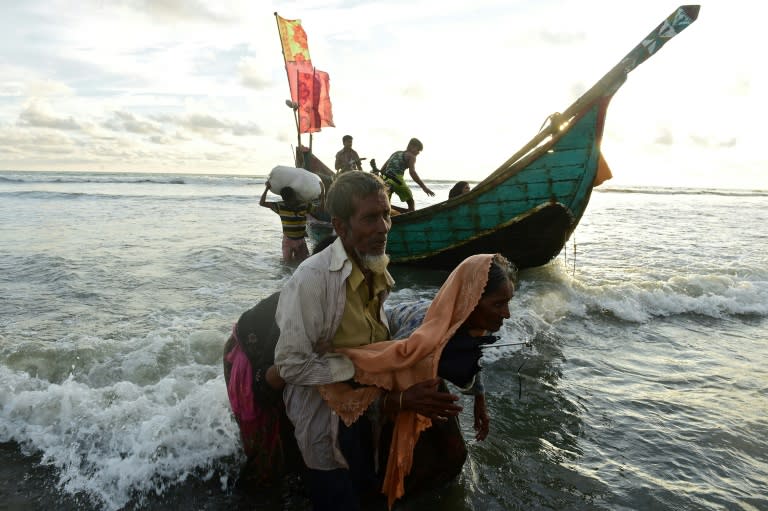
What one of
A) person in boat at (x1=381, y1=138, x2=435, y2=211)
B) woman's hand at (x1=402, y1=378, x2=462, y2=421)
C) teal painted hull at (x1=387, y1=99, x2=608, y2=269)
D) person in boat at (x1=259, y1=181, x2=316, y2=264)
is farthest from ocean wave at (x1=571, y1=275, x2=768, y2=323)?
woman's hand at (x1=402, y1=378, x2=462, y2=421)

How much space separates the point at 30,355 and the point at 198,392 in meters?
1.93

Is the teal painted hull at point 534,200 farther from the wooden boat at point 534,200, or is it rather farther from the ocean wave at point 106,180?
the ocean wave at point 106,180

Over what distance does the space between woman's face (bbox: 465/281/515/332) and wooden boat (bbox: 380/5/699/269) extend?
16.5 ft

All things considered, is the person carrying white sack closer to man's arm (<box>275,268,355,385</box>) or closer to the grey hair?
the grey hair

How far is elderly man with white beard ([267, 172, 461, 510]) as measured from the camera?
1.81 m

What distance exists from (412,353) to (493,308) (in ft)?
1.25

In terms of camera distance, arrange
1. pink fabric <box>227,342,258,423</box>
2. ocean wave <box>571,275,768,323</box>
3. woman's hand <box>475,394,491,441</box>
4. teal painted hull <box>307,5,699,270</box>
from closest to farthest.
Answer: pink fabric <box>227,342,258,423</box>
woman's hand <box>475,394,491,441</box>
teal painted hull <box>307,5,699,270</box>
ocean wave <box>571,275,768,323</box>

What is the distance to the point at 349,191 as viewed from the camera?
1.85 m

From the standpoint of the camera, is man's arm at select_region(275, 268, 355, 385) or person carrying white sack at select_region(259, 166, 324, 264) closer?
man's arm at select_region(275, 268, 355, 385)

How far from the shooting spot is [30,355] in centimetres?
422

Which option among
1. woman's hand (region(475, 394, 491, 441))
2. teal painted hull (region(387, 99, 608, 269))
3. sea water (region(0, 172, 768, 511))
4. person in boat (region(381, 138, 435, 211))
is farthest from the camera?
person in boat (region(381, 138, 435, 211))

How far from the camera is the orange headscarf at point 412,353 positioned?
1896mm

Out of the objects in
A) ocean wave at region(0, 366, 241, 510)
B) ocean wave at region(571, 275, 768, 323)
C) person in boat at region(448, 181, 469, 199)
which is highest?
person in boat at region(448, 181, 469, 199)

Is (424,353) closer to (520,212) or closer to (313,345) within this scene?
(313,345)
